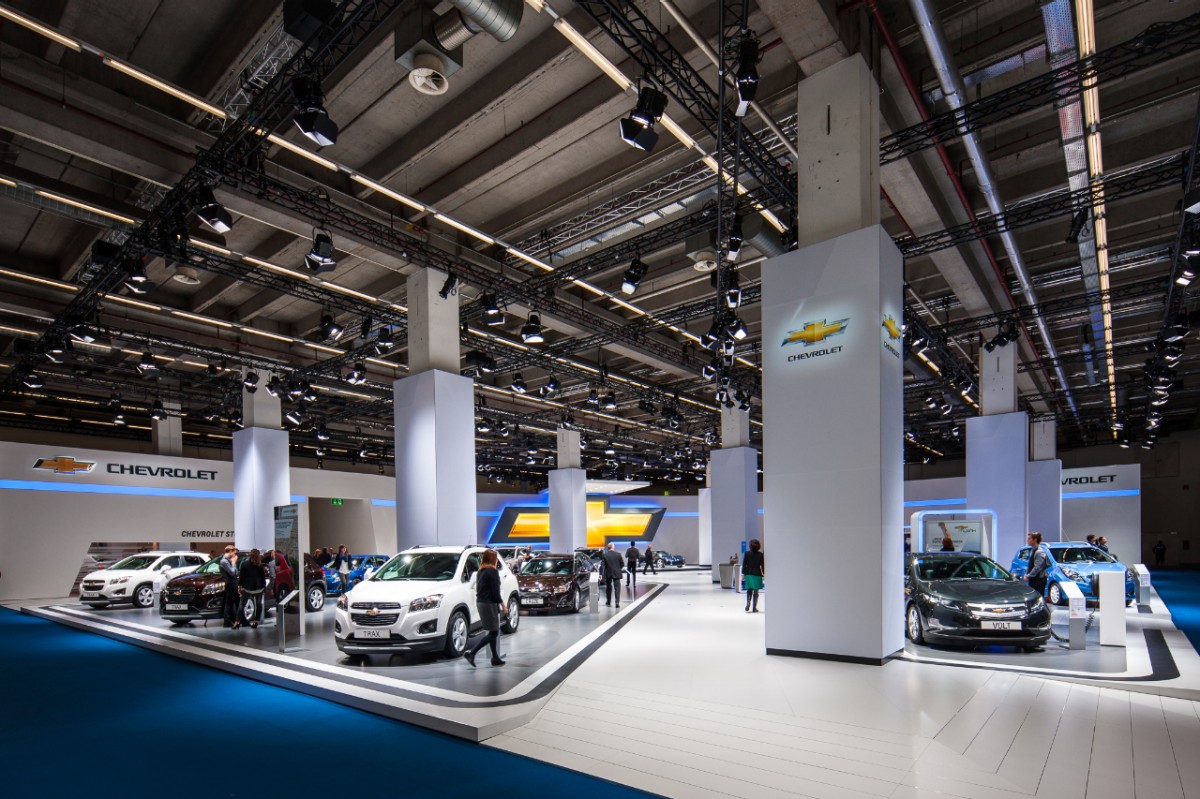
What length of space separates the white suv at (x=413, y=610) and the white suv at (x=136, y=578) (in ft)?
29.8

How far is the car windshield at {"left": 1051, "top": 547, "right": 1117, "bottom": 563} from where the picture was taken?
13227 mm

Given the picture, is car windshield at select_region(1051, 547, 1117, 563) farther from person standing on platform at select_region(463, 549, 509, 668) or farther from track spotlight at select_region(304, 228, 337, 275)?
track spotlight at select_region(304, 228, 337, 275)

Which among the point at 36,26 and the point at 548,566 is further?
the point at 548,566

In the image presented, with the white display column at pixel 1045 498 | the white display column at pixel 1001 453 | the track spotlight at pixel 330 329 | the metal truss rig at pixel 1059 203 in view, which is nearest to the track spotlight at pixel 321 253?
the track spotlight at pixel 330 329

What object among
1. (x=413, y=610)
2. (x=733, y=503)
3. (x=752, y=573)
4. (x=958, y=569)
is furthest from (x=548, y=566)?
(x=733, y=503)

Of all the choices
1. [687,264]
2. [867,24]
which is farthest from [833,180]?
[687,264]

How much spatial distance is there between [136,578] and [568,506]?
14.0 m

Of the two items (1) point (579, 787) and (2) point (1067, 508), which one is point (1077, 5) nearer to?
(1) point (579, 787)

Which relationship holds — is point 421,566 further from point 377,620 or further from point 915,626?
point 915,626

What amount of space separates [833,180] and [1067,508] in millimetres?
28309

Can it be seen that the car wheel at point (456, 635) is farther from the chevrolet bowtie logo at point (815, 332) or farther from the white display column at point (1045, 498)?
the white display column at point (1045, 498)

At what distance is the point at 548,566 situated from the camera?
14156 millimetres

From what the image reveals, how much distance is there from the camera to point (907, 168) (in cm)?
1009

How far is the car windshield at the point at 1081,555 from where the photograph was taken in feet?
43.4
